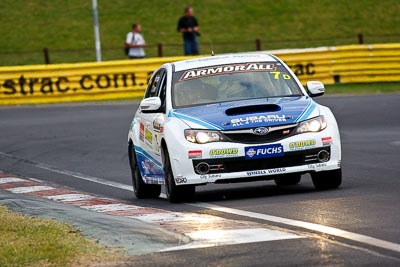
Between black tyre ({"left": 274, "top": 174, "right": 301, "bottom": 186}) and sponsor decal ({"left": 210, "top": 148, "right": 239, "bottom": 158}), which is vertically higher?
sponsor decal ({"left": 210, "top": 148, "right": 239, "bottom": 158})

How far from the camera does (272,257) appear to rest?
27.6 ft

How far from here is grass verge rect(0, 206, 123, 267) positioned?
8617 mm

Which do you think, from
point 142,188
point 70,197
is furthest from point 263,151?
point 70,197

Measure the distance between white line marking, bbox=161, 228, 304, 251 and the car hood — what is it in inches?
116

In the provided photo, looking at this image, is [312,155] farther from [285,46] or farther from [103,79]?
[285,46]

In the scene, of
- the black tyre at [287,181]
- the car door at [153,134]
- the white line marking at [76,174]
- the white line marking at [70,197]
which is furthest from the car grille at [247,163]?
the white line marking at [76,174]

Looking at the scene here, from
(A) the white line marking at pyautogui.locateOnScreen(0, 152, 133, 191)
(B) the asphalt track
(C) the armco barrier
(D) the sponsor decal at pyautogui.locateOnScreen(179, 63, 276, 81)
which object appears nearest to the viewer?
(B) the asphalt track

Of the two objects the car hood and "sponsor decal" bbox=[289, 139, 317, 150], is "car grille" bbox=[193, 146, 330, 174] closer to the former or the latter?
"sponsor decal" bbox=[289, 139, 317, 150]

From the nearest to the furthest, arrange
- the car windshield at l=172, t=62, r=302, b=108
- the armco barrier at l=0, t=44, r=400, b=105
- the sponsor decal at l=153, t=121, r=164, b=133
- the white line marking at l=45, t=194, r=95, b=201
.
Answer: the sponsor decal at l=153, t=121, r=164, b=133 < the car windshield at l=172, t=62, r=302, b=108 < the white line marking at l=45, t=194, r=95, b=201 < the armco barrier at l=0, t=44, r=400, b=105

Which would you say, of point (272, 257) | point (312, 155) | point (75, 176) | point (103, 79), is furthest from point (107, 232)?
point (103, 79)

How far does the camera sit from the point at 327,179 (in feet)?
43.0

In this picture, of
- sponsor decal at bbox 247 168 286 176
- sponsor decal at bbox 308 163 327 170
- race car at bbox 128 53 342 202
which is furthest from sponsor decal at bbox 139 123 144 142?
sponsor decal at bbox 308 163 327 170

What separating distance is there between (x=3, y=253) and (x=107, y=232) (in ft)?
3.92

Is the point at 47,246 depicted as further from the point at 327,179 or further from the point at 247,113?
the point at 327,179
